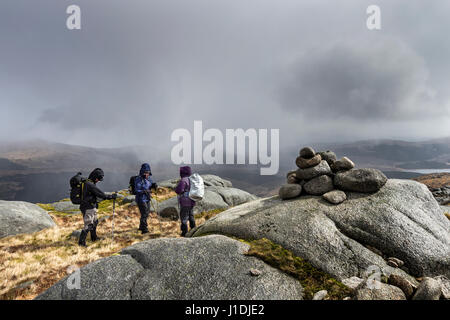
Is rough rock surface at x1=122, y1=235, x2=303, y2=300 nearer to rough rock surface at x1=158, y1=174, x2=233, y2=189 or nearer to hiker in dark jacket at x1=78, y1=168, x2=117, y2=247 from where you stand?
hiker in dark jacket at x1=78, y1=168, x2=117, y2=247

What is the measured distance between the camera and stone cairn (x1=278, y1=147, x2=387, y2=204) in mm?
11852

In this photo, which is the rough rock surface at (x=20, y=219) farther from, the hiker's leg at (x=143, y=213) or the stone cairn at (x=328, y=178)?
the stone cairn at (x=328, y=178)

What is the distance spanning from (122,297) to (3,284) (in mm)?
7530

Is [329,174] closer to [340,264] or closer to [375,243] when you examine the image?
[375,243]

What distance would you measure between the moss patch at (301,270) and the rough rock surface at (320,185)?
4.96m

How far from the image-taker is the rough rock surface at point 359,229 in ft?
28.6

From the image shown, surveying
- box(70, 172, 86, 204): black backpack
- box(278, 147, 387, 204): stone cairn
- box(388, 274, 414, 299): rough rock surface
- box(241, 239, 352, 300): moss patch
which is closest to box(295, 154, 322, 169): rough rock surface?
box(278, 147, 387, 204): stone cairn

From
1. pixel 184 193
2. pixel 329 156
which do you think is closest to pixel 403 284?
pixel 329 156

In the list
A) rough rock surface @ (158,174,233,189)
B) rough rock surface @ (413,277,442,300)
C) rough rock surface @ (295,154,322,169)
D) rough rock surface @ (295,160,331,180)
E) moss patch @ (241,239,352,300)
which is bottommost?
rough rock surface @ (158,174,233,189)

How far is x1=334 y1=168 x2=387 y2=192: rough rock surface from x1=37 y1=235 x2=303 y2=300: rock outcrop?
24.5ft

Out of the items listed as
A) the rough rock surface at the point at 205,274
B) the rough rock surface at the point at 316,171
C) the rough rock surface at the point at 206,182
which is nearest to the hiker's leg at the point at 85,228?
the rough rock surface at the point at 205,274

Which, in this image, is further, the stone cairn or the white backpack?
the white backpack

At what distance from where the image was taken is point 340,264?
838cm

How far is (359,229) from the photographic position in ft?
32.8
